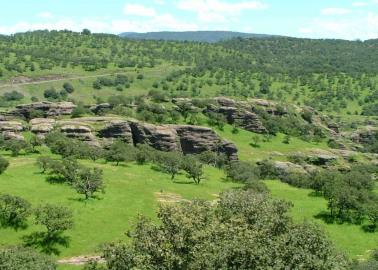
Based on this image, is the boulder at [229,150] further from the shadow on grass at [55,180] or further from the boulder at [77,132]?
the shadow on grass at [55,180]

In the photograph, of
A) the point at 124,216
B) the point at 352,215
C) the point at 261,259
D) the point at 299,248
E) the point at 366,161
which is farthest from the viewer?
the point at 366,161

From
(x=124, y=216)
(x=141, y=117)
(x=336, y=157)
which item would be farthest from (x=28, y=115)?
(x=336, y=157)

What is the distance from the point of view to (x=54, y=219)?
77375 millimetres

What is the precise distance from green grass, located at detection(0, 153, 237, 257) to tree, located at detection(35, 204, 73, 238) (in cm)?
283

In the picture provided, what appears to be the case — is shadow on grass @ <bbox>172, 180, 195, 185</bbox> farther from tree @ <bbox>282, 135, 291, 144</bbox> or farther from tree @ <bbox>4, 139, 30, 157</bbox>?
tree @ <bbox>282, 135, 291, 144</bbox>

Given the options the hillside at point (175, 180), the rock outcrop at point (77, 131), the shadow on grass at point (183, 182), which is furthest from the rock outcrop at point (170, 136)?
the shadow on grass at point (183, 182)

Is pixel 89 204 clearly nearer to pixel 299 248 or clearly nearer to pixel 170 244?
pixel 170 244

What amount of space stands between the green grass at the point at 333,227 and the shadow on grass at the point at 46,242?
1508 inches

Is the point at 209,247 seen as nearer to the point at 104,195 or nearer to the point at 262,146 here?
the point at 104,195

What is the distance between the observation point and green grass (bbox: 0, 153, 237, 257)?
80875 millimetres

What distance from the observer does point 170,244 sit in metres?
48.8

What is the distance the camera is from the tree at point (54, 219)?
77.1 metres

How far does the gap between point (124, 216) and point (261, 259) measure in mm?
49802

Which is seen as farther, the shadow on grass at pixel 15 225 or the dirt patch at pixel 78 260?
the shadow on grass at pixel 15 225
